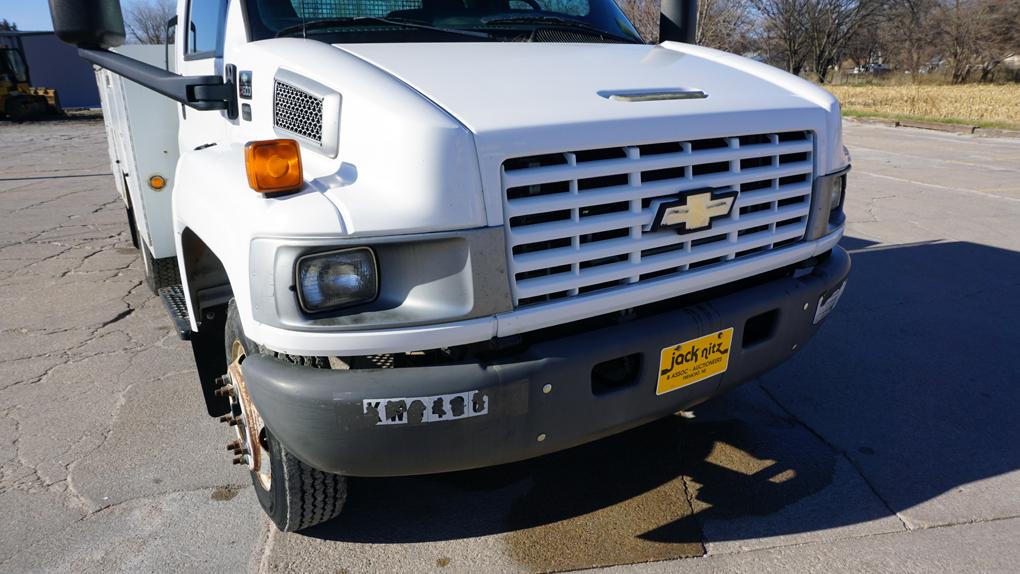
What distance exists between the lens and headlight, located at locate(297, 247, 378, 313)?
2.03 metres

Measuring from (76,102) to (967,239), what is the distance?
5230 cm

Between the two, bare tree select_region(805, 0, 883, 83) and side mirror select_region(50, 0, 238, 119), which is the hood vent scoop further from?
bare tree select_region(805, 0, 883, 83)

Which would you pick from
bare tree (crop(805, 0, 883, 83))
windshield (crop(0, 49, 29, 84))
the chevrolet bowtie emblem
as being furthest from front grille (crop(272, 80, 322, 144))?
bare tree (crop(805, 0, 883, 83))

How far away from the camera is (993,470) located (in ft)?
10.5

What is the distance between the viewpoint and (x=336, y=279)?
2049mm

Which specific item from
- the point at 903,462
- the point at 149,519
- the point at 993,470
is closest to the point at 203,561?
the point at 149,519

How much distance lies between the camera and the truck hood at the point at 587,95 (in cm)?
214

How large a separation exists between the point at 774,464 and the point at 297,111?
2.51 metres

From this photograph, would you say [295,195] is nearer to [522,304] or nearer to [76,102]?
[522,304]

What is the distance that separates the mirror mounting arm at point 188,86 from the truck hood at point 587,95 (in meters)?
0.55

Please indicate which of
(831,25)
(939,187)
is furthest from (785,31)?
(939,187)

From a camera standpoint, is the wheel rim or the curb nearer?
the wheel rim


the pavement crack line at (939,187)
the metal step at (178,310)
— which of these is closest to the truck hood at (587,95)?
the metal step at (178,310)

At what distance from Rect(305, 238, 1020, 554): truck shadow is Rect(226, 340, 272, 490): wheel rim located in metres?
0.34
